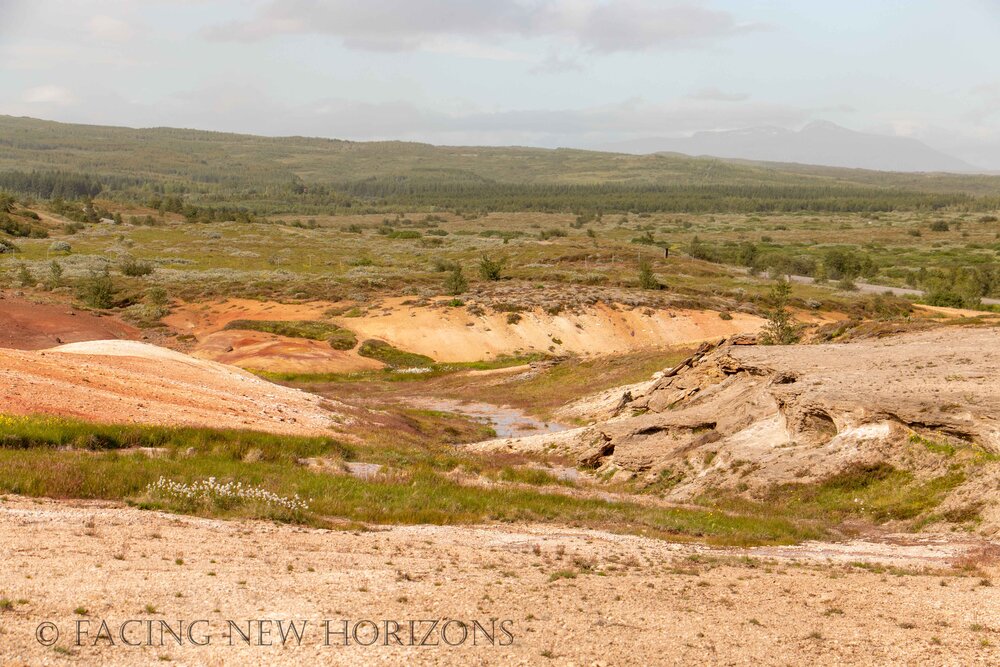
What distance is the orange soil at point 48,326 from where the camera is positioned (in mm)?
50750

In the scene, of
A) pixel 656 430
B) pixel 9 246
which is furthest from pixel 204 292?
pixel 656 430

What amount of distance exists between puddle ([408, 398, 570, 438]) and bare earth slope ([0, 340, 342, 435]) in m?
8.78

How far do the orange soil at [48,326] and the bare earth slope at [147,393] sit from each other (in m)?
16.8

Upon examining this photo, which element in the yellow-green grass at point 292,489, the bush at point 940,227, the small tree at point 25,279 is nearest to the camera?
the yellow-green grass at point 292,489

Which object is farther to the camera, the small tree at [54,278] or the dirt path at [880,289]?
the dirt path at [880,289]

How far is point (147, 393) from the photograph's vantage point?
88.5ft

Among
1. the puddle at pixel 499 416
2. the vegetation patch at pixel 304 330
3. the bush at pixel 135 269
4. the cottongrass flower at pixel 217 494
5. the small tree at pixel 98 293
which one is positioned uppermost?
the cottongrass flower at pixel 217 494

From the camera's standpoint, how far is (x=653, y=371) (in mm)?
43906

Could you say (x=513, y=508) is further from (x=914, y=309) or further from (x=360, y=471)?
(x=914, y=309)

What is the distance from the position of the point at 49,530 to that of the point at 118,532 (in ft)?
2.97

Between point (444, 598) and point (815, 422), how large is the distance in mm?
15509

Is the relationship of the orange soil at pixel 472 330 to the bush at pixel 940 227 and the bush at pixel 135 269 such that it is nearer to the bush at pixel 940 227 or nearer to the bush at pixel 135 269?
the bush at pixel 135 269

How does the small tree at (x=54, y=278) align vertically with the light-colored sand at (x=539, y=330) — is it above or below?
above

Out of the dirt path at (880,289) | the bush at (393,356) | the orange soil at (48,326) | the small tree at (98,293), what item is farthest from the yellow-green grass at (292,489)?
the dirt path at (880,289)
